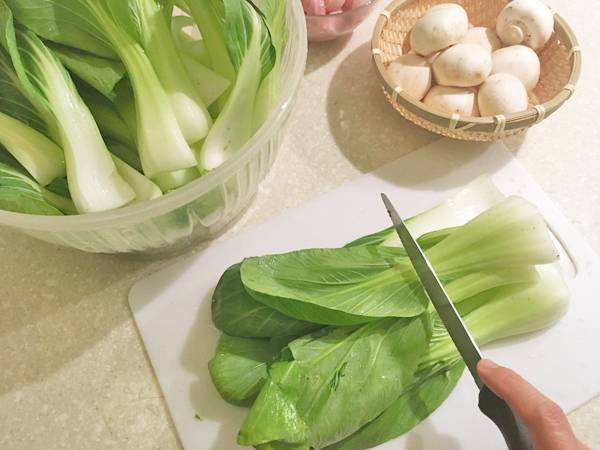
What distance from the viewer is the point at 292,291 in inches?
24.7

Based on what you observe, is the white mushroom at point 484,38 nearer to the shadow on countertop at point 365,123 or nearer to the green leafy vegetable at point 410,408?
the shadow on countertop at point 365,123

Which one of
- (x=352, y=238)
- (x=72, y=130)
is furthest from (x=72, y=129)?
(x=352, y=238)

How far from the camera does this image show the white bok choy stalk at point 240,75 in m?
0.58

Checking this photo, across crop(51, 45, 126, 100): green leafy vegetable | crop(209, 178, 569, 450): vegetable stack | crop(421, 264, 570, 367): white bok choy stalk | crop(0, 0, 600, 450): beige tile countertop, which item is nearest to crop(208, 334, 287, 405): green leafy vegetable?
crop(209, 178, 569, 450): vegetable stack

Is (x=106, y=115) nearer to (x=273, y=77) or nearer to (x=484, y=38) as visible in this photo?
(x=273, y=77)

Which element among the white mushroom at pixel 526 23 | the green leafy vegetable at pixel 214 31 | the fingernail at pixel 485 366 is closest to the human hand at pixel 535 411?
the fingernail at pixel 485 366

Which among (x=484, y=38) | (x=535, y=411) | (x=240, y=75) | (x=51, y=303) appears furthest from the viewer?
(x=484, y=38)

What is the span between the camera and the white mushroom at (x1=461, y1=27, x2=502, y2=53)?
86 centimetres

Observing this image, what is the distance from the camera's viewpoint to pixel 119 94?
0.67 m

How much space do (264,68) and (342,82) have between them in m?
0.33

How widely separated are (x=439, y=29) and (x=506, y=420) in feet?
1.75

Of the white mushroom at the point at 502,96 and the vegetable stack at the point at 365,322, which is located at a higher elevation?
the white mushroom at the point at 502,96

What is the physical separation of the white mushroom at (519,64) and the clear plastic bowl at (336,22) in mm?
213

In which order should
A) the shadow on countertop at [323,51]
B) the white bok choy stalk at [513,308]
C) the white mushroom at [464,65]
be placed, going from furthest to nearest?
the shadow on countertop at [323,51] → the white mushroom at [464,65] → the white bok choy stalk at [513,308]
